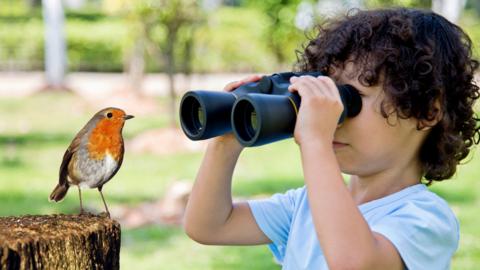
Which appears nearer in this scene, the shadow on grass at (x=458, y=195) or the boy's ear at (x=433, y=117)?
the boy's ear at (x=433, y=117)

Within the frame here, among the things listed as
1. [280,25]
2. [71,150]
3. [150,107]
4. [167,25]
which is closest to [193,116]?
[71,150]

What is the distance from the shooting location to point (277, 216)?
2420 mm

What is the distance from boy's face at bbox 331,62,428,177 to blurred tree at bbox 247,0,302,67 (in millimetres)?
12329

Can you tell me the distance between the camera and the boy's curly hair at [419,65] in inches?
80.2

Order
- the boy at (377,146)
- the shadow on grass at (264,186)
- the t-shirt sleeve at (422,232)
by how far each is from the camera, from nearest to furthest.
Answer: the boy at (377,146) → the t-shirt sleeve at (422,232) → the shadow on grass at (264,186)

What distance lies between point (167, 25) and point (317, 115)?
1000cm

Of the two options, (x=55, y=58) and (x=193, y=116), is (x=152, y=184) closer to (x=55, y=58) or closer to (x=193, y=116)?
(x=193, y=116)

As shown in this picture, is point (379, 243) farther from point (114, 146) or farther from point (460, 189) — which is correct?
point (460, 189)

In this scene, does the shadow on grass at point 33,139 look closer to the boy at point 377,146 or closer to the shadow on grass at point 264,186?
the shadow on grass at point 264,186

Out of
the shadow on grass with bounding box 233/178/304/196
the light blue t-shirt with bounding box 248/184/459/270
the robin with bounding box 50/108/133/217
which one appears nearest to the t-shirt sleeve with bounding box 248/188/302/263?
the light blue t-shirt with bounding box 248/184/459/270

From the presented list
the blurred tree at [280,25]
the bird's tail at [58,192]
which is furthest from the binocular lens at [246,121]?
the blurred tree at [280,25]

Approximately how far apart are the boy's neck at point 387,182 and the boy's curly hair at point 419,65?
0.07m

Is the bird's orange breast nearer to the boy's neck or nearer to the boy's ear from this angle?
the boy's neck

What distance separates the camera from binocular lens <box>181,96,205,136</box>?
80.3 inches
